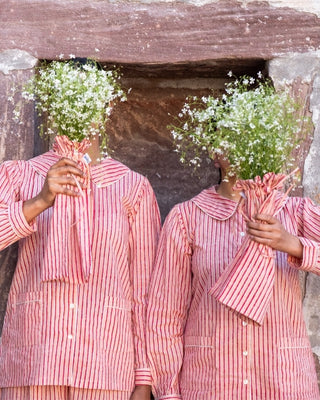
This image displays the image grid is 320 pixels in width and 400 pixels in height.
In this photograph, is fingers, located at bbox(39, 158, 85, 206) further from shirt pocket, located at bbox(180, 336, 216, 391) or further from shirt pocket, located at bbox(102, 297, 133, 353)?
shirt pocket, located at bbox(180, 336, 216, 391)

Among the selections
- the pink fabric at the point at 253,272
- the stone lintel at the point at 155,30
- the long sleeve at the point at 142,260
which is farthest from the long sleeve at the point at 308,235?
the stone lintel at the point at 155,30

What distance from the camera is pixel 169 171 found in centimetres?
504

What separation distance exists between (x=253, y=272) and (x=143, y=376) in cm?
72

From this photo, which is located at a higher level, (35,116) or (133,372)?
(35,116)

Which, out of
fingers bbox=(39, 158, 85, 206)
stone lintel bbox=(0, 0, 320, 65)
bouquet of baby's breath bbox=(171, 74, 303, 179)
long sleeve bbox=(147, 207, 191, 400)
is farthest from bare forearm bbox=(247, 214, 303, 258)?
stone lintel bbox=(0, 0, 320, 65)

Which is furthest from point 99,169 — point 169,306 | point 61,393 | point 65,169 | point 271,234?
point 61,393

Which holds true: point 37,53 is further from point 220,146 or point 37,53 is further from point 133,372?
point 133,372

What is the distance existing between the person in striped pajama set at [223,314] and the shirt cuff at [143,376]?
1.2 inches

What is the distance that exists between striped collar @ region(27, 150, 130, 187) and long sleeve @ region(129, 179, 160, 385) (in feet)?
0.47

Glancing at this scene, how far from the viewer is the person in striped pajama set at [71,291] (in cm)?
352

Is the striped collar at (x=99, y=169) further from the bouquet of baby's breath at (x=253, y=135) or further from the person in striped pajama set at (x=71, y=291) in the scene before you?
the bouquet of baby's breath at (x=253, y=135)

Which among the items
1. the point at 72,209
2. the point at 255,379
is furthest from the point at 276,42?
the point at 255,379

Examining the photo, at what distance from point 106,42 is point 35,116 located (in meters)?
0.54

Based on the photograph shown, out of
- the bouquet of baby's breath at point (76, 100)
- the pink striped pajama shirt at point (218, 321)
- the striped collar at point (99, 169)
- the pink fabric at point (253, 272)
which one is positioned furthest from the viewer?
the striped collar at point (99, 169)
